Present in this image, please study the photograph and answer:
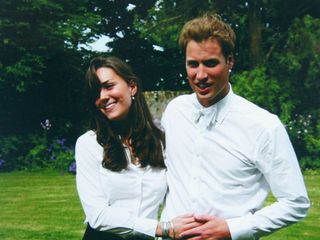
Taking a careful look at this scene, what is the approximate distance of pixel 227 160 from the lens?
284 centimetres

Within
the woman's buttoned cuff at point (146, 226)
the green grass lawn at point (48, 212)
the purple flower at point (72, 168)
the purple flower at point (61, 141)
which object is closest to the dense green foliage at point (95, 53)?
the purple flower at point (61, 141)

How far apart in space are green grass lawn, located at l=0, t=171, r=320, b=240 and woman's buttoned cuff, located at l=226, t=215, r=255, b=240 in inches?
178

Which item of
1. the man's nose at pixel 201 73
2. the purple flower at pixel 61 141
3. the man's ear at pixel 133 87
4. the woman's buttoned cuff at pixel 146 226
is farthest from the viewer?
the purple flower at pixel 61 141

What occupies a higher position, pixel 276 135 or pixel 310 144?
pixel 276 135

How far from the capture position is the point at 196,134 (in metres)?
2.97

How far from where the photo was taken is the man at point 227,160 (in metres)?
2.76

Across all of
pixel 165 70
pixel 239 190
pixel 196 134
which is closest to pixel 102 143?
pixel 196 134

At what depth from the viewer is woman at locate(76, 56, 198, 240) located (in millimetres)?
3092

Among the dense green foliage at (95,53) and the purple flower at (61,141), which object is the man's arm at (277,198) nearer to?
the dense green foliage at (95,53)

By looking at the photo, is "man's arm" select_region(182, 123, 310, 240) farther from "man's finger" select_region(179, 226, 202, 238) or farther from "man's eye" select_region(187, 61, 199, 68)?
"man's eye" select_region(187, 61, 199, 68)

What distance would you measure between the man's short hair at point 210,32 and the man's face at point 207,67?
0.02 meters

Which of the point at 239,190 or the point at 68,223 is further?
the point at 68,223

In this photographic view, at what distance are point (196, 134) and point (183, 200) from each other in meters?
0.30

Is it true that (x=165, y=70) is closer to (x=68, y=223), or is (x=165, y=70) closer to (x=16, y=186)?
(x=16, y=186)
